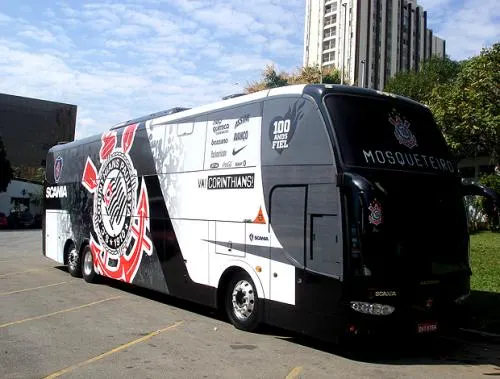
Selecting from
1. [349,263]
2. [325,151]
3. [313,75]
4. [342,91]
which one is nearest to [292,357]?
[349,263]

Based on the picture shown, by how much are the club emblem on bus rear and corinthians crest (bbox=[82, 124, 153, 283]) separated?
535 centimetres

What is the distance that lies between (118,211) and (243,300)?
4.81 metres

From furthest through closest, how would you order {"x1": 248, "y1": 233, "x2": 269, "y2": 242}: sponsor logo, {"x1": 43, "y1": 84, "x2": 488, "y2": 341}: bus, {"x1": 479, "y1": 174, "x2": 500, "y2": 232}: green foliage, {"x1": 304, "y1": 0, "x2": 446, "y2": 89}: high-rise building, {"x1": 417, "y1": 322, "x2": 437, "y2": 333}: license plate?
1. {"x1": 304, "y1": 0, "x2": 446, "y2": 89}: high-rise building
2. {"x1": 479, "y1": 174, "x2": 500, "y2": 232}: green foliage
3. {"x1": 248, "y1": 233, "x2": 269, "y2": 242}: sponsor logo
4. {"x1": 417, "y1": 322, "x2": 437, "y2": 333}: license plate
5. {"x1": 43, "y1": 84, "x2": 488, "y2": 341}: bus

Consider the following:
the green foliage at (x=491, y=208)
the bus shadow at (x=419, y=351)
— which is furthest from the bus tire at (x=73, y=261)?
the green foliage at (x=491, y=208)

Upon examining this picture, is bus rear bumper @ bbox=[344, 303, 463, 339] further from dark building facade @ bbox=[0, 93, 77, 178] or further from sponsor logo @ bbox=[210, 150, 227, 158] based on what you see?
dark building facade @ bbox=[0, 93, 77, 178]

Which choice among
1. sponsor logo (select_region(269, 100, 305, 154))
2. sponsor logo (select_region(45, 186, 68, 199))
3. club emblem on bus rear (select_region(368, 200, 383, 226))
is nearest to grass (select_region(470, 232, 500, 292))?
club emblem on bus rear (select_region(368, 200, 383, 226))

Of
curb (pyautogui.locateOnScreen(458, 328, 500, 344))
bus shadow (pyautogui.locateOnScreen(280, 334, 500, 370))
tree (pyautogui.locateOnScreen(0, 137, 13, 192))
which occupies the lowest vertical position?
bus shadow (pyautogui.locateOnScreen(280, 334, 500, 370))

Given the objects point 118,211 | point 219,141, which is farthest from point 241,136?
point 118,211

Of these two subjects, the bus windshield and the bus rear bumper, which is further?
the bus windshield

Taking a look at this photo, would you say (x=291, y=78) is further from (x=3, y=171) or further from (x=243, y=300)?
(x=243, y=300)

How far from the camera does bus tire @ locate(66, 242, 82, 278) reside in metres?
14.4

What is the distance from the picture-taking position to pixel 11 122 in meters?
78.6

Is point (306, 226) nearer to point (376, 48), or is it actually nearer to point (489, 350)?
point (489, 350)

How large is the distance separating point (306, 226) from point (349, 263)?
0.83m
